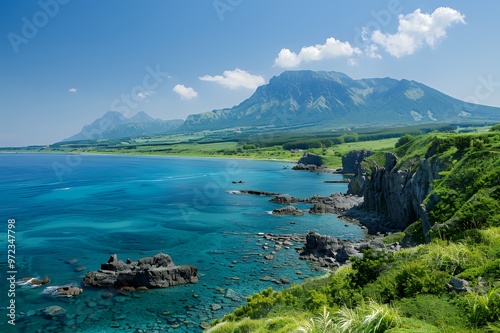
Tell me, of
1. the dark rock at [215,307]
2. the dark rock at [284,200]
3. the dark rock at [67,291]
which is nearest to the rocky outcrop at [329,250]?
the dark rock at [215,307]

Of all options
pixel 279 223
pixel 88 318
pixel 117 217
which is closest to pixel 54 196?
pixel 117 217

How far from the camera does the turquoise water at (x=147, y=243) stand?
33.8m

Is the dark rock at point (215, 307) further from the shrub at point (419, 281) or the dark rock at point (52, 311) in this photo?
the shrub at point (419, 281)

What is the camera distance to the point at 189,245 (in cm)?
5759

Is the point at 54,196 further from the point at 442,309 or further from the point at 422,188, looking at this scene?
the point at 442,309

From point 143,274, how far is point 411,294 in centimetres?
3188

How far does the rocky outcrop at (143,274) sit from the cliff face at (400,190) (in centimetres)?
3046

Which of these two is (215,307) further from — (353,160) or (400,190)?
(353,160)

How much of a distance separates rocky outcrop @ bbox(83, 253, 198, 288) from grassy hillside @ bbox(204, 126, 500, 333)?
19371 millimetres

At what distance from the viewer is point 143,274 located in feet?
133

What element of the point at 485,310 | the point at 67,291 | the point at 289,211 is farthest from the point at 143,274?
the point at 289,211

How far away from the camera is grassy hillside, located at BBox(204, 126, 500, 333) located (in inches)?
539

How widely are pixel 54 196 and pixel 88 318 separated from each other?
285 ft

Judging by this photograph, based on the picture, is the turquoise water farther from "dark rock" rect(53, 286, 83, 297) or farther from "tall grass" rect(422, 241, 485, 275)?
"tall grass" rect(422, 241, 485, 275)
